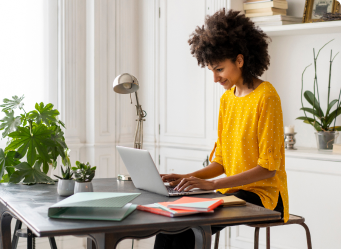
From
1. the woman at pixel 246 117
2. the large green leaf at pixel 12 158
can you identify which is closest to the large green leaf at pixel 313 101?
the woman at pixel 246 117

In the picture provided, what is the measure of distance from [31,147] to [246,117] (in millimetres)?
1140

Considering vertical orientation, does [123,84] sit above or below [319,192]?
above

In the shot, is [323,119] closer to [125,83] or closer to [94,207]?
[125,83]

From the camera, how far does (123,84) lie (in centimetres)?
221

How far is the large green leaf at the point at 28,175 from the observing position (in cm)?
209

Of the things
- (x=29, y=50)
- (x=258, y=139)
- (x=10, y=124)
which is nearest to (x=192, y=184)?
(x=258, y=139)

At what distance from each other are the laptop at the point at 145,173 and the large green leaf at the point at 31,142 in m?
0.59

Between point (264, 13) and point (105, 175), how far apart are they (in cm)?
173

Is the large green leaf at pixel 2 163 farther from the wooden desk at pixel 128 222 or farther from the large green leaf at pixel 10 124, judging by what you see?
the wooden desk at pixel 128 222

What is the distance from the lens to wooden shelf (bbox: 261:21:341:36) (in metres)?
2.64

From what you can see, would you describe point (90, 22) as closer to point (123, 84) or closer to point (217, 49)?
point (123, 84)

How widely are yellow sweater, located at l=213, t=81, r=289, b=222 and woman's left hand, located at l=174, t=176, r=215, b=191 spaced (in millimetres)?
298

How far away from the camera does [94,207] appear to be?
1.45 m

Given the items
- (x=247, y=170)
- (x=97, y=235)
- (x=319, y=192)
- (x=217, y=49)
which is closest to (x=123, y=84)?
(x=217, y=49)
